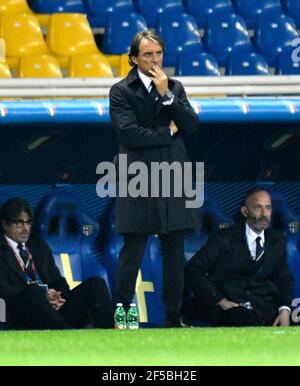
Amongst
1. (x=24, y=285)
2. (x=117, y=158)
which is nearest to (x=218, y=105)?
(x=117, y=158)

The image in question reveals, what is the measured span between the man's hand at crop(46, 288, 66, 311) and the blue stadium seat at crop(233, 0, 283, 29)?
4719 millimetres

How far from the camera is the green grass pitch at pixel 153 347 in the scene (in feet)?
24.9

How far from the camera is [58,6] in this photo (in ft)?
45.9

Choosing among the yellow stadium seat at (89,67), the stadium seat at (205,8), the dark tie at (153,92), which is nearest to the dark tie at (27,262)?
the dark tie at (153,92)

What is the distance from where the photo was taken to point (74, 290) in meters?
10.5

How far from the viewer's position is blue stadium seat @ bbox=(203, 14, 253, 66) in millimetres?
13781

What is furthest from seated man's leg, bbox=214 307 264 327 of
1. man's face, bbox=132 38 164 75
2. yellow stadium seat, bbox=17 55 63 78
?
yellow stadium seat, bbox=17 55 63 78

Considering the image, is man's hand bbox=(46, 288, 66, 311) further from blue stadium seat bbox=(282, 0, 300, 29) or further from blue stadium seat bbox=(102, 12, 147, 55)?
blue stadium seat bbox=(282, 0, 300, 29)

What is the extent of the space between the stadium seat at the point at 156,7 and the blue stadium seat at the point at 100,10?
123 mm

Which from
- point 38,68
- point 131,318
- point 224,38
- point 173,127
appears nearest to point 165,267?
point 131,318

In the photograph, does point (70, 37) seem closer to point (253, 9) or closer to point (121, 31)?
point (121, 31)

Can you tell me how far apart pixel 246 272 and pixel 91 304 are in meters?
1.07
